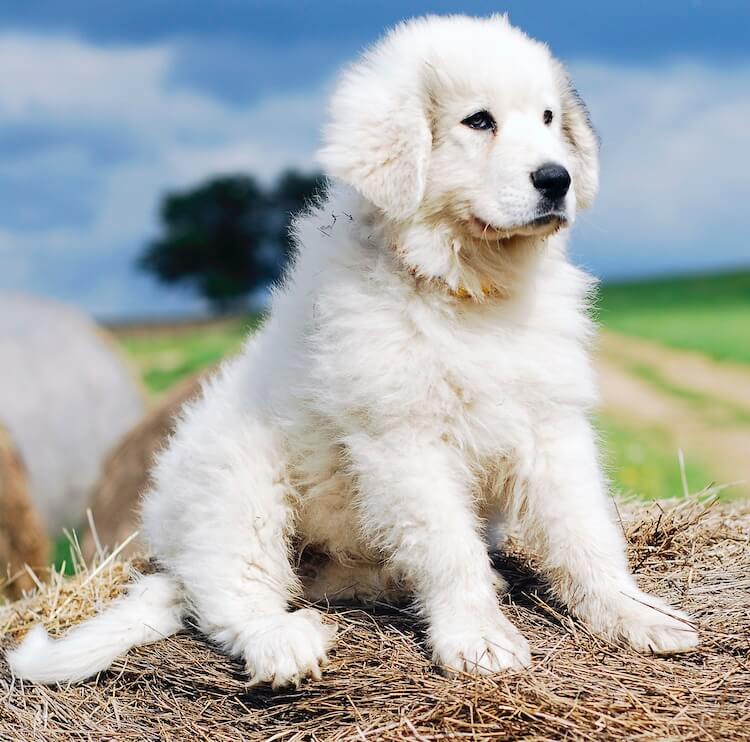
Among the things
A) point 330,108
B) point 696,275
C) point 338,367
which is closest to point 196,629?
point 338,367

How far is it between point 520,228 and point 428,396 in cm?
65

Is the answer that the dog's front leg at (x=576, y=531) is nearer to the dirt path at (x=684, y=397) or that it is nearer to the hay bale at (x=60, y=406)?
the dirt path at (x=684, y=397)

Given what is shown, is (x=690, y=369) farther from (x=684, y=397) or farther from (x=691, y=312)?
(x=691, y=312)

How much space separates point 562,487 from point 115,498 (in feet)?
17.5

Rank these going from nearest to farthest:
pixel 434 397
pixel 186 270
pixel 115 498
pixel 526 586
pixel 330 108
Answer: pixel 434 397
pixel 330 108
pixel 526 586
pixel 115 498
pixel 186 270

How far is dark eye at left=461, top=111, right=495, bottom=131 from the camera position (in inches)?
141

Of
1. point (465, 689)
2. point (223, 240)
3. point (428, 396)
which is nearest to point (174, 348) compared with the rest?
point (223, 240)

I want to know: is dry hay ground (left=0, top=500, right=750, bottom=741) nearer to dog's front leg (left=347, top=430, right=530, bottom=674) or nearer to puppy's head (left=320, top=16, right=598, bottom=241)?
dog's front leg (left=347, top=430, right=530, bottom=674)

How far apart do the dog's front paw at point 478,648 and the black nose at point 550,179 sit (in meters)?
1.46

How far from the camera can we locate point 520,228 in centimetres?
346

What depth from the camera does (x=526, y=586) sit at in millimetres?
4043

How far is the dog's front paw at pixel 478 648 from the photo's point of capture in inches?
128

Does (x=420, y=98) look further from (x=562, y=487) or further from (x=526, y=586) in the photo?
(x=526, y=586)

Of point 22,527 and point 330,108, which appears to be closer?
point 330,108
